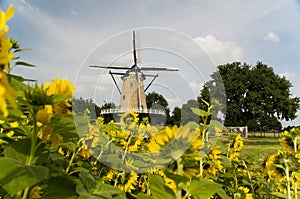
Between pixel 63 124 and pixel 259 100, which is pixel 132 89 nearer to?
pixel 63 124

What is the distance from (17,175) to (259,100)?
111 feet

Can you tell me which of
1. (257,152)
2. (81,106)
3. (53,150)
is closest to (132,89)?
(257,152)

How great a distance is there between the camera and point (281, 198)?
1630 mm

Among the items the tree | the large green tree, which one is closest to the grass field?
the tree

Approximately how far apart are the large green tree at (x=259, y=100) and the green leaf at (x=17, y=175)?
3188cm

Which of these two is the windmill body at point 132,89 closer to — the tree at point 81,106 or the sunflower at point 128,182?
the tree at point 81,106

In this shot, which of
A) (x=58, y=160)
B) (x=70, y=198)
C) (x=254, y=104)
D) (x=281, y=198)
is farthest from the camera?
(x=254, y=104)

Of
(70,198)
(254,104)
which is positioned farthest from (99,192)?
(254,104)

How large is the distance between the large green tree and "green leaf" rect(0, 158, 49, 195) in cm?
3188

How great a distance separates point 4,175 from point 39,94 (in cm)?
16

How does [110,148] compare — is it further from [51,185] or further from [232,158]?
[51,185]

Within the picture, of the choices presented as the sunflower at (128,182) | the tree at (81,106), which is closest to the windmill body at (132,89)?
the tree at (81,106)

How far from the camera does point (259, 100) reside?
106ft

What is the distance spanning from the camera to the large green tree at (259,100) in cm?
3219
